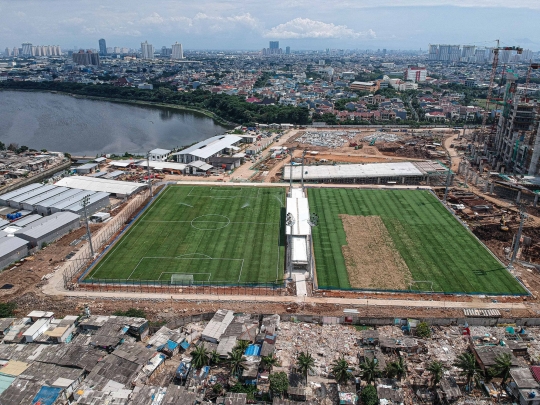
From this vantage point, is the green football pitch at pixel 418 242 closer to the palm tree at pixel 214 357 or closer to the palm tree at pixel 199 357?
the palm tree at pixel 214 357

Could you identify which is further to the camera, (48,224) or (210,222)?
(210,222)

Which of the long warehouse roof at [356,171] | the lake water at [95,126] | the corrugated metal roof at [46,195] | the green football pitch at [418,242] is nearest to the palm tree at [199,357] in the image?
the green football pitch at [418,242]

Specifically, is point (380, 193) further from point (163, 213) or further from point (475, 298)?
point (163, 213)

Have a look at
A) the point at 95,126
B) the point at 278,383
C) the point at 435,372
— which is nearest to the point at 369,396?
the point at 435,372

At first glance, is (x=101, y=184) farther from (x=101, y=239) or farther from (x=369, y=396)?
(x=369, y=396)

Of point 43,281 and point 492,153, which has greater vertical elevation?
point 492,153

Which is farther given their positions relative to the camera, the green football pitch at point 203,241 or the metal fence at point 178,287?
the green football pitch at point 203,241

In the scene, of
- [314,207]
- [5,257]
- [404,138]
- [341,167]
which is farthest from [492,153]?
[5,257]
